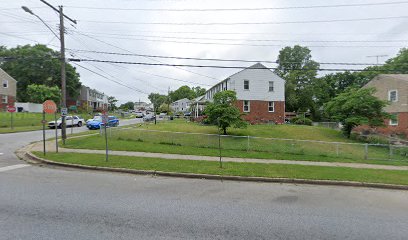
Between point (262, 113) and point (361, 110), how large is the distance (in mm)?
11993

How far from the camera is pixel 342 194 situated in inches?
273

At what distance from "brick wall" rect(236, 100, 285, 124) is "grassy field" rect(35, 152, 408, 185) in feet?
69.9

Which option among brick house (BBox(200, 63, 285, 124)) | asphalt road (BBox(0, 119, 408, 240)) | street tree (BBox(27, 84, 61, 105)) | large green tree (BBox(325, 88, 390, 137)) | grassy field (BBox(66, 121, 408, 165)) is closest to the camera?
asphalt road (BBox(0, 119, 408, 240))

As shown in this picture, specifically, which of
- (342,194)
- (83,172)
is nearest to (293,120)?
(342,194)

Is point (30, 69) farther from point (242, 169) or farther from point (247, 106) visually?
point (242, 169)

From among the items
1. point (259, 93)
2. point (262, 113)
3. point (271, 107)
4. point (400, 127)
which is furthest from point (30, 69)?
point (400, 127)

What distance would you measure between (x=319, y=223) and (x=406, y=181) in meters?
6.28

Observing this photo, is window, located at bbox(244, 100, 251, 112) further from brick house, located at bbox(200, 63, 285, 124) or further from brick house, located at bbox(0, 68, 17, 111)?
brick house, located at bbox(0, 68, 17, 111)

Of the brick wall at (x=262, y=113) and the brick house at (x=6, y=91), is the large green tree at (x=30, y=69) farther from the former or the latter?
the brick wall at (x=262, y=113)

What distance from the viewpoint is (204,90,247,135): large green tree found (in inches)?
741

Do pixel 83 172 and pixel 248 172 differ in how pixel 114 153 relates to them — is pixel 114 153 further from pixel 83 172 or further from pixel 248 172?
pixel 248 172

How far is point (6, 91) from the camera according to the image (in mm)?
42375

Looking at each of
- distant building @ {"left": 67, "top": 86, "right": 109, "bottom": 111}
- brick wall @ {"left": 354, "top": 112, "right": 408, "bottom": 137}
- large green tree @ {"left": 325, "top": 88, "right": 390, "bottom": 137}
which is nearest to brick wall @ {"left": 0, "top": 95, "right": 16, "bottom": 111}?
distant building @ {"left": 67, "top": 86, "right": 109, "bottom": 111}

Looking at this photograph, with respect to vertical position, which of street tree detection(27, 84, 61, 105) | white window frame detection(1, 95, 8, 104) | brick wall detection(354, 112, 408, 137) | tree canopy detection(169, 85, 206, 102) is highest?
tree canopy detection(169, 85, 206, 102)
